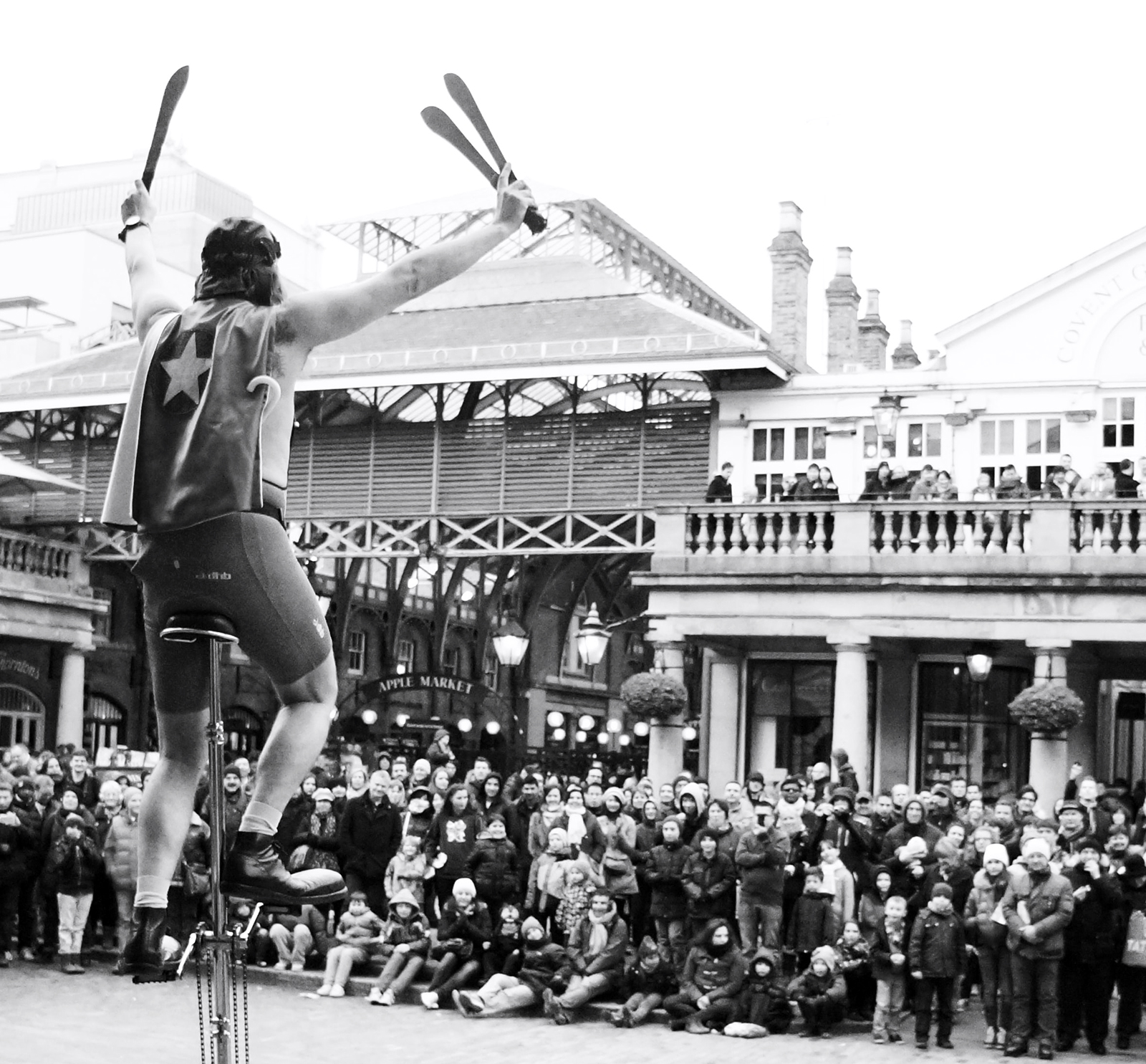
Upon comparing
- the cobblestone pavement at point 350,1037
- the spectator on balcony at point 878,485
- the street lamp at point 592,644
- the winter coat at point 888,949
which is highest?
the spectator on balcony at point 878,485

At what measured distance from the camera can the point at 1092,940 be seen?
13.4 metres

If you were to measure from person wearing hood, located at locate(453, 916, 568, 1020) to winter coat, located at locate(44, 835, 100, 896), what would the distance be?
3.46 meters

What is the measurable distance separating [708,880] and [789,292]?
49.5 ft

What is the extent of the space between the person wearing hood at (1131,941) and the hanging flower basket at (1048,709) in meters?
5.28

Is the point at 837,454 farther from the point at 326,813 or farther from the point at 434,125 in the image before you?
the point at 434,125

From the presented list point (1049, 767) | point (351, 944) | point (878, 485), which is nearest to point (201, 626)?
point (351, 944)

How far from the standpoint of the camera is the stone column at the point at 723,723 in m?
23.0

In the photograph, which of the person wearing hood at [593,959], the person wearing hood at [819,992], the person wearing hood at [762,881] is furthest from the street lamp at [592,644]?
the person wearing hood at [819,992]

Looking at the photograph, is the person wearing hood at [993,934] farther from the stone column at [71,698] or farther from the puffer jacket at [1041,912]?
the stone column at [71,698]

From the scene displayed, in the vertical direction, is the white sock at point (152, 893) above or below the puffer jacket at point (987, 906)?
above

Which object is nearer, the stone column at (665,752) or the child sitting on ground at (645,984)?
the child sitting on ground at (645,984)

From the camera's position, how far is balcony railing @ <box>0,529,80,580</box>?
28.2 m

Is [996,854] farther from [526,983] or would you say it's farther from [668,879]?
[526,983]

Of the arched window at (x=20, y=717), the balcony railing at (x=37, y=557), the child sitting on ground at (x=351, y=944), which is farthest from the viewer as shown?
the arched window at (x=20, y=717)
